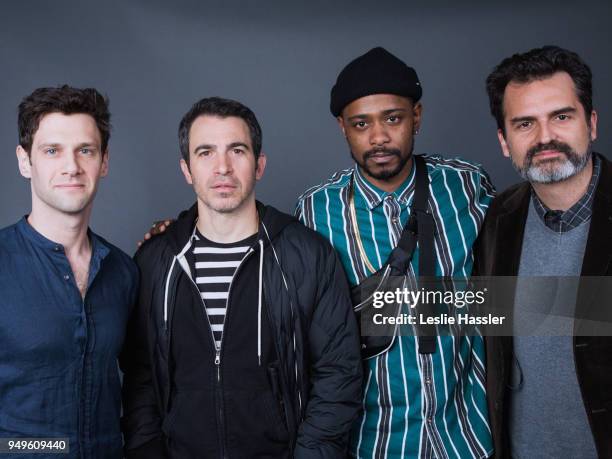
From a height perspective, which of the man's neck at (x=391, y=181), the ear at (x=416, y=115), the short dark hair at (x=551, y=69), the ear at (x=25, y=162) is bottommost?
the ear at (x=25, y=162)

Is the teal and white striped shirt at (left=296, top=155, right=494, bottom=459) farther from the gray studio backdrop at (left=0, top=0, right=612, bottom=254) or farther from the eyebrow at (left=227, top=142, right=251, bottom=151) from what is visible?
the gray studio backdrop at (left=0, top=0, right=612, bottom=254)

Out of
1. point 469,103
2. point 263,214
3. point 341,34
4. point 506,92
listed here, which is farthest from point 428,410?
point 341,34

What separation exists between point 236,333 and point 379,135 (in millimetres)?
877

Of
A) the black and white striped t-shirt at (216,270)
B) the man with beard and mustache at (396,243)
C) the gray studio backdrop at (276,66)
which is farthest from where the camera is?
the gray studio backdrop at (276,66)

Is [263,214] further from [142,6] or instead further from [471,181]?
[142,6]

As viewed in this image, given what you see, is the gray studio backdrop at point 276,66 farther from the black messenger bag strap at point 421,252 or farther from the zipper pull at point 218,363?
the zipper pull at point 218,363

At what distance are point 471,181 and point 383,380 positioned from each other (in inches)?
34.4

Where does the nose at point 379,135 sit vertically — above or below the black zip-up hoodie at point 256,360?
above

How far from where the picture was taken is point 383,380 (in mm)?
2496

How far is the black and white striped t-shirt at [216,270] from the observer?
2385 millimetres

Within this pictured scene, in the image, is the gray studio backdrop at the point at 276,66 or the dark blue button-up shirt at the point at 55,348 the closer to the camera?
the dark blue button-up shirt at the point at 55,348

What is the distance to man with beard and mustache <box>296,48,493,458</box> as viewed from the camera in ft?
8.16

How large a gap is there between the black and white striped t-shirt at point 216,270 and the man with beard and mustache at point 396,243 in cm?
38

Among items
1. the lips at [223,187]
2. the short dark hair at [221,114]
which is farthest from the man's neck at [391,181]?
the lips at [223,187]
